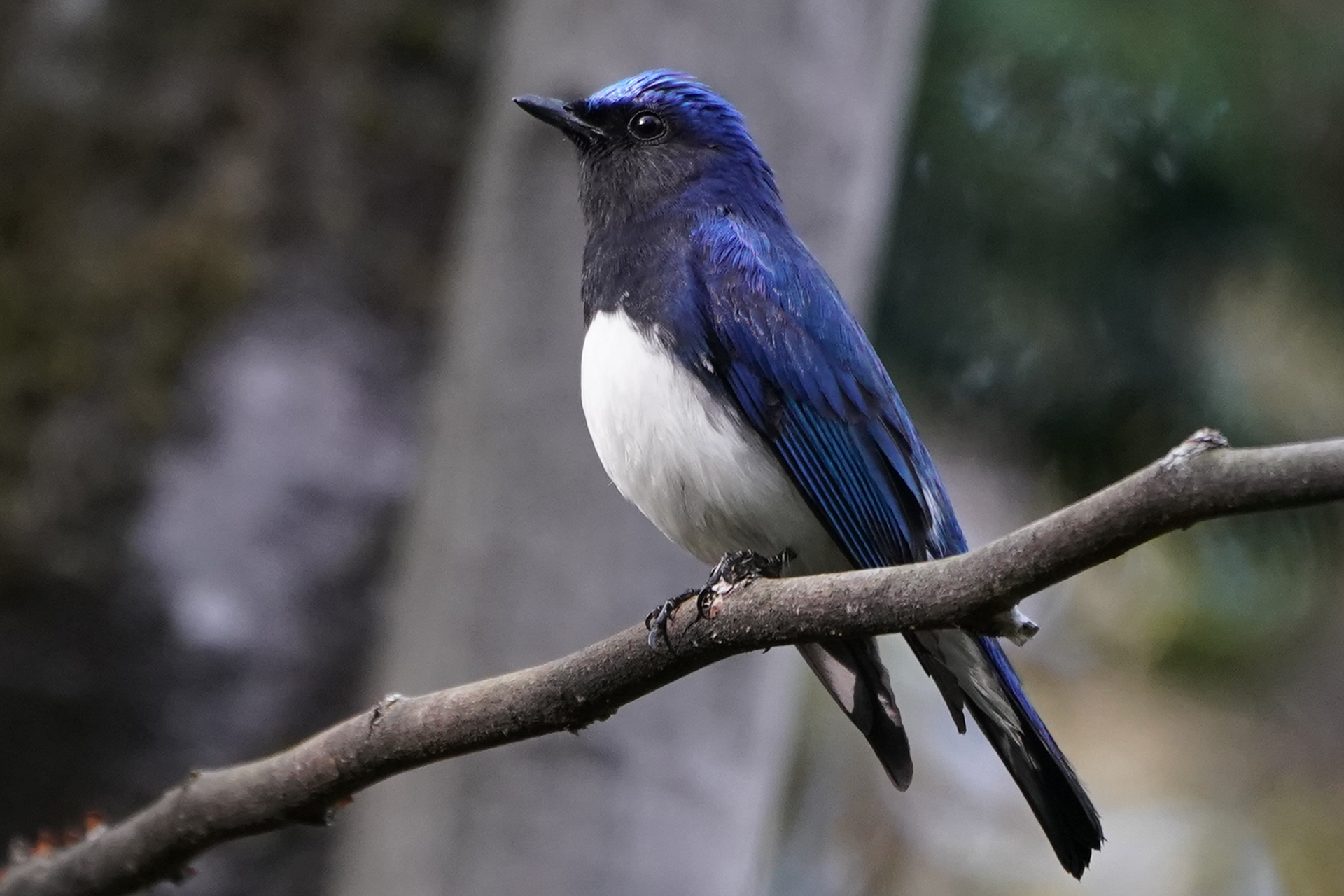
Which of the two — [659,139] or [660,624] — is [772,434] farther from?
[659,139]

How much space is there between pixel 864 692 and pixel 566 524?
1.31 meters

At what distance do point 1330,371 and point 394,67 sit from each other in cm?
A: 410

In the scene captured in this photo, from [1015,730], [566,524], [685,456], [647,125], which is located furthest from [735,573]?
[647,125]

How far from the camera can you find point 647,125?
13.0 ft

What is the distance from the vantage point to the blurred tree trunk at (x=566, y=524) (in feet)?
13.6

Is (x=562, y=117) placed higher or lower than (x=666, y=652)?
higher

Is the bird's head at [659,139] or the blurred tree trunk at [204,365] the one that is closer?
the bird's head at [659,139]

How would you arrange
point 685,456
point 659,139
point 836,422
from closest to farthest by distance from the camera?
point 685,456
point 836,422
point 659,139

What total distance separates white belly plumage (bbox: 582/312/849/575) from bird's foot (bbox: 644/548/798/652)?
0.39 ft

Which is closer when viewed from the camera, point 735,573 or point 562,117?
point 735,573

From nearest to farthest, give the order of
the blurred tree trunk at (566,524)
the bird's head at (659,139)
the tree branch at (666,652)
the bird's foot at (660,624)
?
the tree branch at (666,652) < the bird's foot at (660,624) < the bird's head at (659,139) < the blurred tree trunk at (566,524)

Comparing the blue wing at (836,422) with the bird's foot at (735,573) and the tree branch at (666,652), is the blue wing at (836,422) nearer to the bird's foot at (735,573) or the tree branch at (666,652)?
the bird's foot at (735,573)

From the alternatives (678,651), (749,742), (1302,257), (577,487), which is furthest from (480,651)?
(1302,257)

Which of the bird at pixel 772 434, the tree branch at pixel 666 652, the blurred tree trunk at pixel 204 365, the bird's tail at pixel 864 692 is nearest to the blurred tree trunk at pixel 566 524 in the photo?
the blurred tree trunk at pixel 204 365
